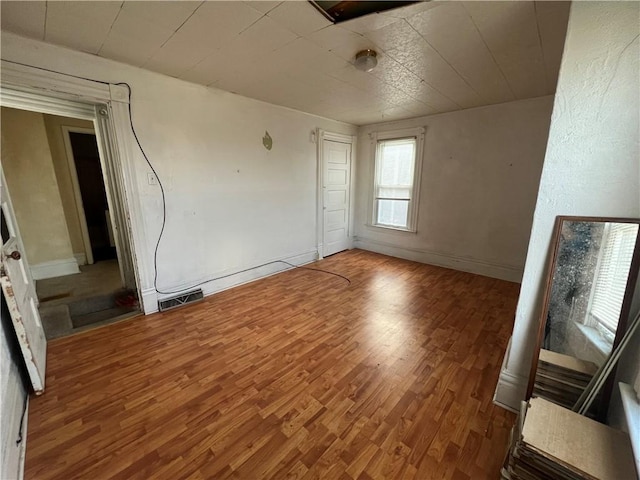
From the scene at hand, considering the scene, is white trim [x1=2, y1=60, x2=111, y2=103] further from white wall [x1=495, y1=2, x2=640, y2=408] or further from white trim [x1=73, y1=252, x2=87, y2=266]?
white wall [x1=495, y1=2, x2=640, y2=408]

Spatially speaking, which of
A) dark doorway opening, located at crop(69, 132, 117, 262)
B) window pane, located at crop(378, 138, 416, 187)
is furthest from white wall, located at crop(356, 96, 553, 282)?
dark doorway opening, located at crop(69, 132, 117, 262)

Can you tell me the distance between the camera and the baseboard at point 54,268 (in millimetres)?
3490

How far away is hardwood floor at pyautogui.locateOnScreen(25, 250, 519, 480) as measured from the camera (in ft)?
4.23

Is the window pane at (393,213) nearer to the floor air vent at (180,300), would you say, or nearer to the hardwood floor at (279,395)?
the hardwood floor at (279,395)

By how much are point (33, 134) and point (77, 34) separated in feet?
8.49

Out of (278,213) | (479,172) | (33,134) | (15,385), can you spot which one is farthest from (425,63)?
(33,134)

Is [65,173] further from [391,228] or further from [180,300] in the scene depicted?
[391,228]

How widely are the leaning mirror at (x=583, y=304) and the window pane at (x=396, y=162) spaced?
3.18 meters

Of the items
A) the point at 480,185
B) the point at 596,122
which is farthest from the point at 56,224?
the point at 480,185

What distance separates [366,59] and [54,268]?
15.5 feet

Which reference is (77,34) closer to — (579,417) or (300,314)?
(300,314)

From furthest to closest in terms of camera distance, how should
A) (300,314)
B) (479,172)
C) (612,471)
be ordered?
1. (479,172)
2. (300,314)
3. (612,471)

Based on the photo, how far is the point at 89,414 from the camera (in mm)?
1540

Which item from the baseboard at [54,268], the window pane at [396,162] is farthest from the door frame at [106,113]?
the window pane at [396,162]
